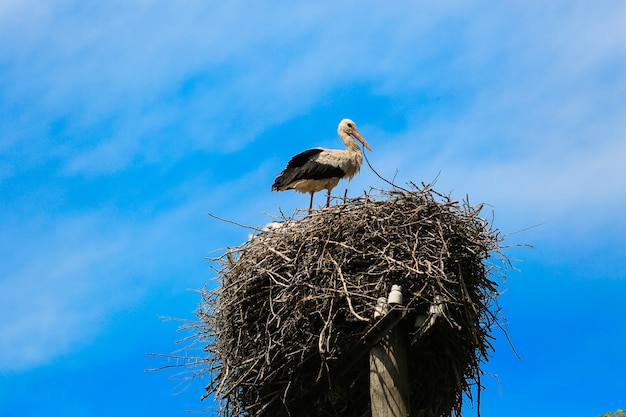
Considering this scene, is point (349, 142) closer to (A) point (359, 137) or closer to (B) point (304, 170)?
(A) point (359, 137)

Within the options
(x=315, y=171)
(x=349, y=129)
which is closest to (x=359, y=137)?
(x=349, y=129)

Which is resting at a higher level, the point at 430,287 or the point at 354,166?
the point at 354,166

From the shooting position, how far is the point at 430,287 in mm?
5766

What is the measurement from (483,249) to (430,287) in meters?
0.74

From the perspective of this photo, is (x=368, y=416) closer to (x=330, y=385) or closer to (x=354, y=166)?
(x=330, y=385)

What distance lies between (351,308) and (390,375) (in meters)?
0.49

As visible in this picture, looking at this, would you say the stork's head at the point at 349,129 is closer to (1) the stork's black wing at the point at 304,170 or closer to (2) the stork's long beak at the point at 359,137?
(2) the stork's long beak at the point at 359,137

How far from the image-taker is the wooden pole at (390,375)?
533 centimetres

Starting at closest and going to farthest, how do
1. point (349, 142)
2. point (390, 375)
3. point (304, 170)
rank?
point (390, 375) → point (304, 170) → point (349, 142)

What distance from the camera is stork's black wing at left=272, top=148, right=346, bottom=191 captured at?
9.70 metres

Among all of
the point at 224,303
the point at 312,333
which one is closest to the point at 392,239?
the point at 312,333

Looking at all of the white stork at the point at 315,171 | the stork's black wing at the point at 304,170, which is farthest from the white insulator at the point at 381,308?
the stork's black wing at the point at 304,170

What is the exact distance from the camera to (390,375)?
216 inches

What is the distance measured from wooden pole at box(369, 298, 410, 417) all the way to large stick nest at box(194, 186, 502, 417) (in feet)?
0.41
